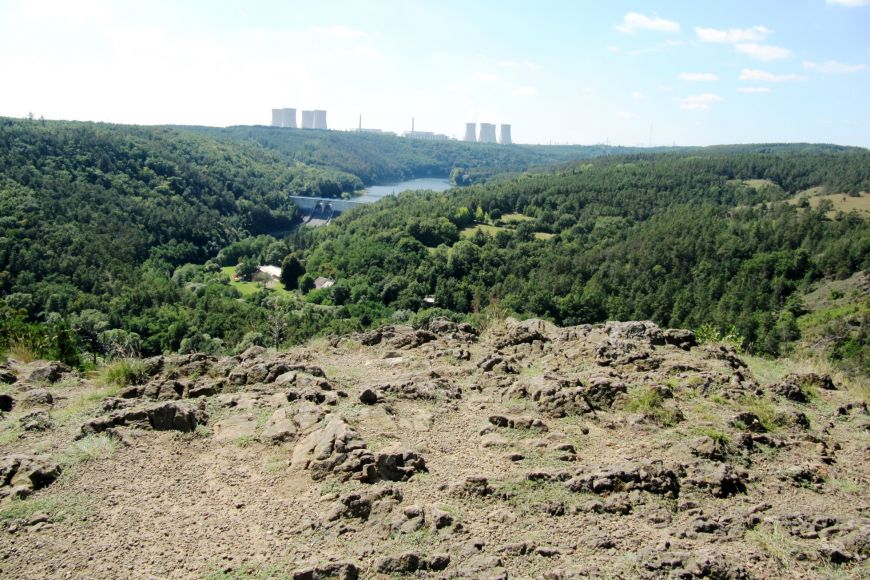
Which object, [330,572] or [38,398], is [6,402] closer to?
[38,398]

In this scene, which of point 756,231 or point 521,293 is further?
point 756,231

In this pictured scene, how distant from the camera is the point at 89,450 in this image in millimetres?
9195

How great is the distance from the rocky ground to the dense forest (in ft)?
30.8

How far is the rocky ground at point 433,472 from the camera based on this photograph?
709 cm

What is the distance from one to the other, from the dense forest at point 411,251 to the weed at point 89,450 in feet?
30.7

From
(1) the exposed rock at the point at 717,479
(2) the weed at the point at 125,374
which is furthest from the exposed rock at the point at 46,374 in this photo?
(1) the exposed rock at the point at 717,479

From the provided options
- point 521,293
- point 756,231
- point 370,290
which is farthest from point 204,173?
point 756,231

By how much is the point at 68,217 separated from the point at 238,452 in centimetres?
7962

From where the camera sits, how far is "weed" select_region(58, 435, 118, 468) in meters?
8.97

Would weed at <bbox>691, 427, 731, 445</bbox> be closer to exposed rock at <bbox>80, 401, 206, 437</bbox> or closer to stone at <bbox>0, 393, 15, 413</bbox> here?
exposed rock at <bbox>80, 401, 206, 437</bbox>

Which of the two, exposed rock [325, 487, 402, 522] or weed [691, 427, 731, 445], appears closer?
exposed rock [325, 487, 402, 522]

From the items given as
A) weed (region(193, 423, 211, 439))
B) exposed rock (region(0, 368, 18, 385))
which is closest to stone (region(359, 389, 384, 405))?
weed (region(193, 423, 211, 439))

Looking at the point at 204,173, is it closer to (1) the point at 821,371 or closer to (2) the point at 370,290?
(2) the point at 370,290

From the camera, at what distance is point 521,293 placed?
62.3 meters
